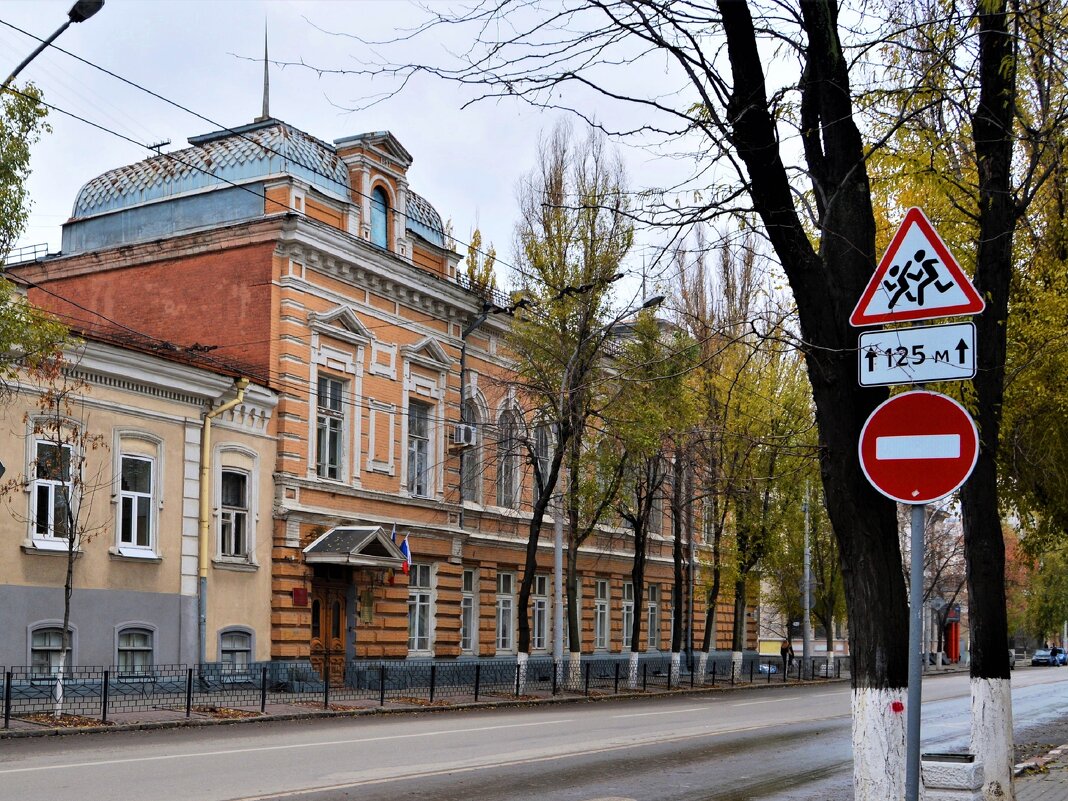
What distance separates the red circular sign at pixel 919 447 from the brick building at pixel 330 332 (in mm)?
23211

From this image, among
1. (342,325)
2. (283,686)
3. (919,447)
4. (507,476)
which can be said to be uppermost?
(342,325)

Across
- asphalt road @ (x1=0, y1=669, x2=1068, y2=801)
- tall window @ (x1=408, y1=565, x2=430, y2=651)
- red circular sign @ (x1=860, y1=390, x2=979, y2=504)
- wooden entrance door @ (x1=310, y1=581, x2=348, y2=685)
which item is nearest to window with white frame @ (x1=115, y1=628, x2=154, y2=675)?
asphalt road @ (x1=0, y1=669, x2=1068, y2=801)

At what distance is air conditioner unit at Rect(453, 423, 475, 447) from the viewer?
114 ft

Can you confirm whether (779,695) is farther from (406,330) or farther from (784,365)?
(406,330)

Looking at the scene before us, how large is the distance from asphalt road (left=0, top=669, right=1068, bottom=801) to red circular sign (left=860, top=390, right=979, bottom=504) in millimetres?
7030

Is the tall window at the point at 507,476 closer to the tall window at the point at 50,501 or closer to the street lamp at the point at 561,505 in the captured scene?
the street lamp at the point at 561,505

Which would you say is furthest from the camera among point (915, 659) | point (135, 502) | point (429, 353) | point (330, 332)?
point (429, 353)

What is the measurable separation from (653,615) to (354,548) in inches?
A: 867

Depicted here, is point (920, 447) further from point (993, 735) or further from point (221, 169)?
point (221, 169)

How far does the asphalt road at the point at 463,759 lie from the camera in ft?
40.3

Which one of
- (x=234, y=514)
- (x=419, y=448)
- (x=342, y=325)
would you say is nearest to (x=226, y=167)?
(x=342, y=325)

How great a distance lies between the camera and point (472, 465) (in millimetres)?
36188

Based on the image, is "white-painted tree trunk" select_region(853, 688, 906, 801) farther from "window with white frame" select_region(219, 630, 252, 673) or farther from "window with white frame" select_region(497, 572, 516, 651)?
A: "window with white frame" select_region(497, 572, 516, 651)

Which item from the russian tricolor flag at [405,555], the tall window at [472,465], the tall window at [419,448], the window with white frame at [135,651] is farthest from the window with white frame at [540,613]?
the window with white frame at [135,651]
